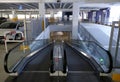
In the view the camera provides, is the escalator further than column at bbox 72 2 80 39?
No

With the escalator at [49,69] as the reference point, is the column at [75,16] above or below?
above

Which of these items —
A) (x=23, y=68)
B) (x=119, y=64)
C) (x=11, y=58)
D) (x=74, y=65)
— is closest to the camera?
(x=119, y=64)

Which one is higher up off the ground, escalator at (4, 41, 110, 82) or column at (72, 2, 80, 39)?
column at (72, 2, 80, 39)

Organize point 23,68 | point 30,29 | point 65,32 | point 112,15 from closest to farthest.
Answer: point 23,68
point 30,29
point 65,32
point 112,15

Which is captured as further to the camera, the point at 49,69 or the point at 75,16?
the point at 75,16

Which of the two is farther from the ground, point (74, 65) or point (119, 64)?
point (119, 64)

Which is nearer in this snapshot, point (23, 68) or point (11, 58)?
point (23, 68)

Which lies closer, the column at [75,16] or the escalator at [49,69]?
the escalator at [49,69]

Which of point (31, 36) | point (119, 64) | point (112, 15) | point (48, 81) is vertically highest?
point (112, 15)

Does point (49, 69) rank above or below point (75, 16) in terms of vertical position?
below

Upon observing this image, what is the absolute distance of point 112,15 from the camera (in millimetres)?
17297

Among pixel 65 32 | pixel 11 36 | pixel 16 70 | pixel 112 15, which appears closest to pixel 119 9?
pixel 112 15

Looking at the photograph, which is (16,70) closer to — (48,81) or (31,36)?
(48,81)

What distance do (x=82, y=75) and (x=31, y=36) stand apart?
345cm
